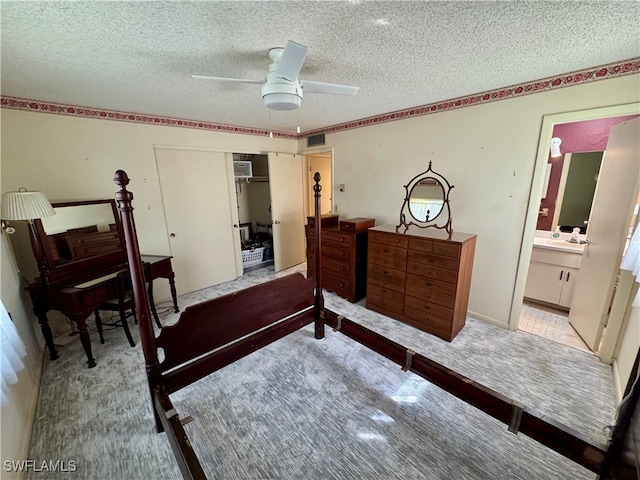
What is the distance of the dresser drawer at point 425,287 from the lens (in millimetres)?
2398

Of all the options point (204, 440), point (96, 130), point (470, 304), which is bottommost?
point (204, 440)

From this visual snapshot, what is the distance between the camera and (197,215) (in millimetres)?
3541

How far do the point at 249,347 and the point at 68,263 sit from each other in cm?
206

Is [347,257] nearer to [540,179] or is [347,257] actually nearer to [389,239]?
[389,239]

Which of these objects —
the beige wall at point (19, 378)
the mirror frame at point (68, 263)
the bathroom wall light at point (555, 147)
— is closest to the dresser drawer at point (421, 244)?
the bathroom wall light at point (555, 147)

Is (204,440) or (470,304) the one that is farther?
(470,304)

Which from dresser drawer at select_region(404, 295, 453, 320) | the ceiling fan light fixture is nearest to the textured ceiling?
the ceiling fan light fixture

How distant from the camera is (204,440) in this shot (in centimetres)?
155

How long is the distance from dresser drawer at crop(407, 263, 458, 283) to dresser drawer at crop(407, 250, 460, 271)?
0.03 m

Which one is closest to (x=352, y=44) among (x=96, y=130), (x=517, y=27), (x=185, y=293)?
(x=517, y=27)

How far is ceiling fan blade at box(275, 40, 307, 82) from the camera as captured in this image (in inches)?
50.6

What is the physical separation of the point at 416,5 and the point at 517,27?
0.64 metres

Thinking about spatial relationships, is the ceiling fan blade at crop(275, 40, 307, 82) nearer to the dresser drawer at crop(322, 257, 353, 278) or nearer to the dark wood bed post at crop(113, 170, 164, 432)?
the dark wood bed post at crop(113, 170, 164, 432)

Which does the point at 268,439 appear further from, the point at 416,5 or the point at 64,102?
the point at 64,102
